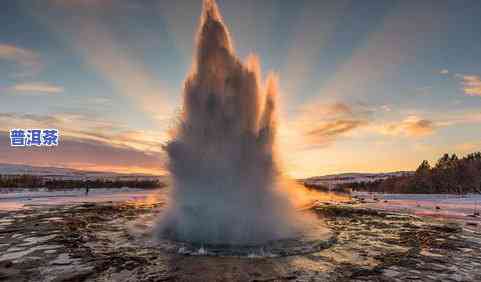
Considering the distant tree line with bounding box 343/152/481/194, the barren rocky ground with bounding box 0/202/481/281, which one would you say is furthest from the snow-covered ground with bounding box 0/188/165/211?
the distant tree line with bounding box 343/152/481/194

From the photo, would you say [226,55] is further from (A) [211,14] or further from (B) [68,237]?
(B) [68,237]

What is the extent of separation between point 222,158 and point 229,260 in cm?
584

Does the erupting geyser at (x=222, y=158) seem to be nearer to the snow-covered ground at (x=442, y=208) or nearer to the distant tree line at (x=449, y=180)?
the snow-covered ground at (x=442, y=208)

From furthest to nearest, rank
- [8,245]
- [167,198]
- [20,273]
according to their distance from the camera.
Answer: [167,198] → [8,245] → [20,273]

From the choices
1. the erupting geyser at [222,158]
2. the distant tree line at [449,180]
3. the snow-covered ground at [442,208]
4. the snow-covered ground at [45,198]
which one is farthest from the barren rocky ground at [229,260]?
the distant tree line at [449,180]

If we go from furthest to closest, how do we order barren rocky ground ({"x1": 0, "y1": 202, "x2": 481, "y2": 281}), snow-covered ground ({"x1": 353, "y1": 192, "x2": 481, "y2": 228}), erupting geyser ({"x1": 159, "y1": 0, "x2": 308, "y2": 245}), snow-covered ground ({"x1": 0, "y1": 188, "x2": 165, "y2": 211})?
snow-covered ground ({"x1": 0, "y1": 188, "x2": 165, "y2": 211}) → snow-covered ground ({"x1": 353, "y1": 192, "x2": 481, "y2": 228}) → erupting geyser ({"x1": 159, "y1": 0, "x2": 308, "y2": 245}) → barren rocky ground ({"x1": 0, "y1": 202, "x2": 481, "y2": 281})

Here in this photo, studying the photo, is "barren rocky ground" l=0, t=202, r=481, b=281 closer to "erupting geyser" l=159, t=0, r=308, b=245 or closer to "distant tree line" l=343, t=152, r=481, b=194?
"erupting geyser" l=159, t=0, r=308, b=245

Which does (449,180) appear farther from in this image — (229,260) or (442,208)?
(229,260)

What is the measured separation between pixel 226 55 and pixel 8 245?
45.5ft

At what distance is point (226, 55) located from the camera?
18672 mm

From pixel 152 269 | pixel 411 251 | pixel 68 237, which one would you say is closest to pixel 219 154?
pixel 152 269

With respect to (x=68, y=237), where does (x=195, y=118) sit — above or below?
above

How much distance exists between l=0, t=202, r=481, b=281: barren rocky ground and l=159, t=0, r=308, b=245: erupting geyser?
3.03m

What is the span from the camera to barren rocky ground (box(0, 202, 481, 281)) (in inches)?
417
